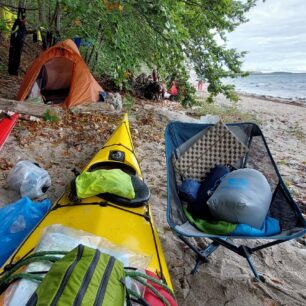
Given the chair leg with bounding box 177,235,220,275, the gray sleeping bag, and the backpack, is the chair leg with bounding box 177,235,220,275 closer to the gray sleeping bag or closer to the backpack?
the gray sleeping bag

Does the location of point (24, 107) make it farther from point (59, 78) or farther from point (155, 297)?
point (155, 297)

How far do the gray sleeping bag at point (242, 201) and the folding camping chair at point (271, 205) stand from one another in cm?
15

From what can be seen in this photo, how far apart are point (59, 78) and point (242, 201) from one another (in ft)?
21.4

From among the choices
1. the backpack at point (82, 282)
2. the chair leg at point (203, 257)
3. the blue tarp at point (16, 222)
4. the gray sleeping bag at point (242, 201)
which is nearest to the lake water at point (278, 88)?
the gray sleeping bag at point (242, 201)

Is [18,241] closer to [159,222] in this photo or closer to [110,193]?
[110,193]

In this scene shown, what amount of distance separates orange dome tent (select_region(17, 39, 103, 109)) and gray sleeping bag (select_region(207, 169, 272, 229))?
4298mm

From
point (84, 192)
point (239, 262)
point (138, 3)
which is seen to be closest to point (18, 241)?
point (84, 192)

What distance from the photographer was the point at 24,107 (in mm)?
5098

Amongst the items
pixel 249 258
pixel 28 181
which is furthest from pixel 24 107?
pixel 249 258

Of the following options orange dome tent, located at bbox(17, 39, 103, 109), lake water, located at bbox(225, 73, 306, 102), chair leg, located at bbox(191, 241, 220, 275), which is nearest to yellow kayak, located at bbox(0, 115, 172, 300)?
chair leg, located at bbox(191, 241, 220, 275)

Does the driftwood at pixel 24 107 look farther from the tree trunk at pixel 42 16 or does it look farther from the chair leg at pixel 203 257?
the chair leg at pixel 203 257

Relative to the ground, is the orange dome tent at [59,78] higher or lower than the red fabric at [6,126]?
higher

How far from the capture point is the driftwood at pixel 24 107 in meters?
4.99

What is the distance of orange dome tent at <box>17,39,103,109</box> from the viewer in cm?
599
